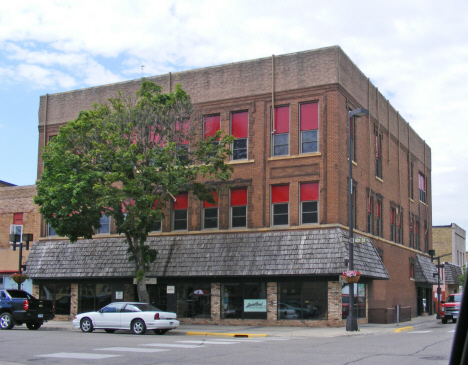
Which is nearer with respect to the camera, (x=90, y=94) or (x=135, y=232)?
(x=135, y=232)

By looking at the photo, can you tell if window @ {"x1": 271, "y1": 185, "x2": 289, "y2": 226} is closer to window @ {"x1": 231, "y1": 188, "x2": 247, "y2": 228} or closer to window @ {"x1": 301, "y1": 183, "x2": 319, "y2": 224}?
window @ {"x1": 301, "y1": 183, "x2": 319, "y2": 224}

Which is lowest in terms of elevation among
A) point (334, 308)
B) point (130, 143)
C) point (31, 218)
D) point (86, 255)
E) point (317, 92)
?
point (334, 308)

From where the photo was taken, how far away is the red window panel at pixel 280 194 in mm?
29130

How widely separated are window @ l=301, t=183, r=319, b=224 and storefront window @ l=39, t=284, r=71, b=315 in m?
14.3

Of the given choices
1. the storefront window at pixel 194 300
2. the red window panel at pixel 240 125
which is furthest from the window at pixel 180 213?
the red window panel at pixel 240 125

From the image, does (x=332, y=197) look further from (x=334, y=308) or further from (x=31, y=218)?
(x=31, y=218)

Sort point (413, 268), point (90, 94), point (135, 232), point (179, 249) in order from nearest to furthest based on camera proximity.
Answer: point (135, 232), point (179, 249), point (90, 94), point (413, 268)

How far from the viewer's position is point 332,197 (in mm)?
27844

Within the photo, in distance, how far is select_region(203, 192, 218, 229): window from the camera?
30766mm

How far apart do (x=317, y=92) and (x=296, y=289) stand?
31.9 feet

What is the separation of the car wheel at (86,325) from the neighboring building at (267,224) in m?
5.73

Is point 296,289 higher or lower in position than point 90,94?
lower

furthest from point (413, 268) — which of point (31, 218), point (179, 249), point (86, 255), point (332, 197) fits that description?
point (31, 218)

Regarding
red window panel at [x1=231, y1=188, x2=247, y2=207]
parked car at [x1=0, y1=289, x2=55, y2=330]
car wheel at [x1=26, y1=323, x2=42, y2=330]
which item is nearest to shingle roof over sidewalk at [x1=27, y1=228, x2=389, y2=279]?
red window panel at [x1=231, y1=188, x2=247, y2=207]
